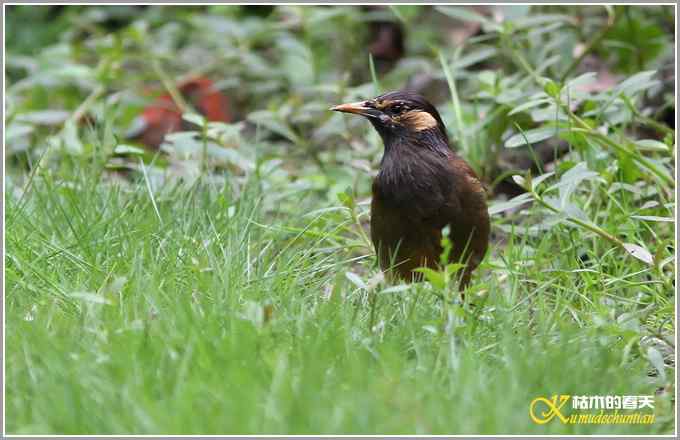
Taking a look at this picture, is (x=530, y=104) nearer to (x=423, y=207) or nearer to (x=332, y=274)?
(x=423, y=207)

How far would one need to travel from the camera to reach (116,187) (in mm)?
4156

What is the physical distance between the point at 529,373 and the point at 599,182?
5.49ft

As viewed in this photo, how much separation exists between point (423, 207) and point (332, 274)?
42cm

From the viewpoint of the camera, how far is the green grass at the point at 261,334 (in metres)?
2.47

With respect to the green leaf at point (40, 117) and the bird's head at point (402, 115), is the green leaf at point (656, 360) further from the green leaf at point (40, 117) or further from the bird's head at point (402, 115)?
the green leaf at point (40, 117)

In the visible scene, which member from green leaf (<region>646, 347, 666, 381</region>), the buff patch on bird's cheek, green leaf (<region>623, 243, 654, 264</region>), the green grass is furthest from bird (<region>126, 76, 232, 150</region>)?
green leaf (<region>646, 347, 666, 381</region>)

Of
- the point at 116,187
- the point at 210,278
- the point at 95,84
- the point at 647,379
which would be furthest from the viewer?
the point at 95,84

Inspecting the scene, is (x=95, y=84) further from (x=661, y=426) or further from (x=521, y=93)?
(x=661, y=426)

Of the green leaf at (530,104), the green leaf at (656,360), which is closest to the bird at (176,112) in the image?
the green leaf at (530,104)

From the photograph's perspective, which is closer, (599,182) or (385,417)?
(385,417)

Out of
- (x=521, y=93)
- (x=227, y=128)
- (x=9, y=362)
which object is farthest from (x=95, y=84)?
(x=9, y=362)

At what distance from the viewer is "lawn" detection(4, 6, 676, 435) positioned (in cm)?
254

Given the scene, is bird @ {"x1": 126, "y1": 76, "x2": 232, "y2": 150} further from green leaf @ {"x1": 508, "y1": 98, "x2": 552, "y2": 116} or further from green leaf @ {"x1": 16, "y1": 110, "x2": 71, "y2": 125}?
green leaf @ {"x1": 508, "y1": 98, "x2": 552, "y2": 116}

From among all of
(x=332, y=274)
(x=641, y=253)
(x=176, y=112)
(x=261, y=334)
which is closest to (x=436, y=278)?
(x=261, y=334)
